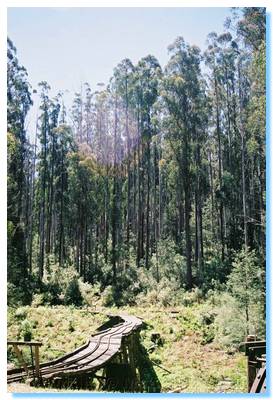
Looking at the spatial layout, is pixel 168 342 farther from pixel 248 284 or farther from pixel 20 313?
pixel 20 313

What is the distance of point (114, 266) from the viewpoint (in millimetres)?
10938

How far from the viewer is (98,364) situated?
220 inches

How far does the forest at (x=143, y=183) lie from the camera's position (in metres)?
8.66

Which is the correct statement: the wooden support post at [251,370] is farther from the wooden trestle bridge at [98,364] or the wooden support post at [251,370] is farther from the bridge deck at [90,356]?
the bridge deck at [90,356]

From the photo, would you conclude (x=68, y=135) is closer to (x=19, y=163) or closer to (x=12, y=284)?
(x=19, y=163)

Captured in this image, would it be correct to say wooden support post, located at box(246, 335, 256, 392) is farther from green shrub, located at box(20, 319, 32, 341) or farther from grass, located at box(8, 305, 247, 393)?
green shrub, located at box(20, 319, 32, 341)

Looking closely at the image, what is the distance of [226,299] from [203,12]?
433 centimetres

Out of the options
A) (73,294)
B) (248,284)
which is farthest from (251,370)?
(73,294)

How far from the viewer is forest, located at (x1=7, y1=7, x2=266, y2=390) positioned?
8.66 metres

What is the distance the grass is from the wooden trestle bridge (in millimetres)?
276

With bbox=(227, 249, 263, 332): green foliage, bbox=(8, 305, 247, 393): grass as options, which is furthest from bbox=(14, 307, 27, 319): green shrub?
bbox=(227, 249, 263, 332): green foliage

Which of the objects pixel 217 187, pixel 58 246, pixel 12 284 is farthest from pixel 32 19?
pixel 58 246

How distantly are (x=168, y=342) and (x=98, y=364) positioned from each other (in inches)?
66.5

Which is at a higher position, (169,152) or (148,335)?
(169,152)
